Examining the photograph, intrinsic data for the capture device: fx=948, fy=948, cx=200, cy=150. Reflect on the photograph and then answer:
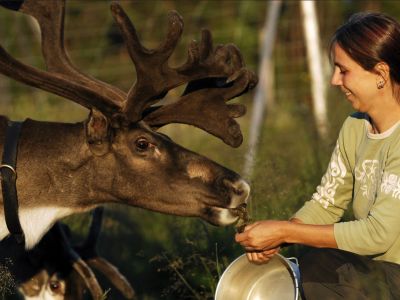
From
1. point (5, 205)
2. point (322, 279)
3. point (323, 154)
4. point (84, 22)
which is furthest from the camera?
point (84, 22)

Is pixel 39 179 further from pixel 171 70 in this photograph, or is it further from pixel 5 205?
pixel 171 70

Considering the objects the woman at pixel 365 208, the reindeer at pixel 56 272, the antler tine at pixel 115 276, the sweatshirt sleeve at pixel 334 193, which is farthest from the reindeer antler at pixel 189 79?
the antler tine at pixel 115 276

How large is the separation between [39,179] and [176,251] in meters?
1.44

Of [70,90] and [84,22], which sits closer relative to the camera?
[70,90]

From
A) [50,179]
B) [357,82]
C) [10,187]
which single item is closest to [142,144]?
[50,179]

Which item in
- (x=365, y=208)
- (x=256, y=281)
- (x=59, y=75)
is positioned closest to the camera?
(x=365, y=208)

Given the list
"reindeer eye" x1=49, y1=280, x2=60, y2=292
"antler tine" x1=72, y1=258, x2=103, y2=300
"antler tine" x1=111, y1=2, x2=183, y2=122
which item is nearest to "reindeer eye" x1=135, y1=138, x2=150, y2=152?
"antler tine" x1=111, y1=2, x2=183, y2=122

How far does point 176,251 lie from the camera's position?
6.03 m

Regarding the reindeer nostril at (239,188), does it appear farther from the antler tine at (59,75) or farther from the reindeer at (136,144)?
the antler tine at (59,75)

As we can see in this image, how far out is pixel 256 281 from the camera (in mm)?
4543

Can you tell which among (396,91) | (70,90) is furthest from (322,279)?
(70,90)

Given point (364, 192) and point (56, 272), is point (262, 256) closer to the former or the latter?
point (364, 192)

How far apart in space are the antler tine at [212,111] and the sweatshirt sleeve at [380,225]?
3.48 ft

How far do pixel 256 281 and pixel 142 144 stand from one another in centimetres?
90
